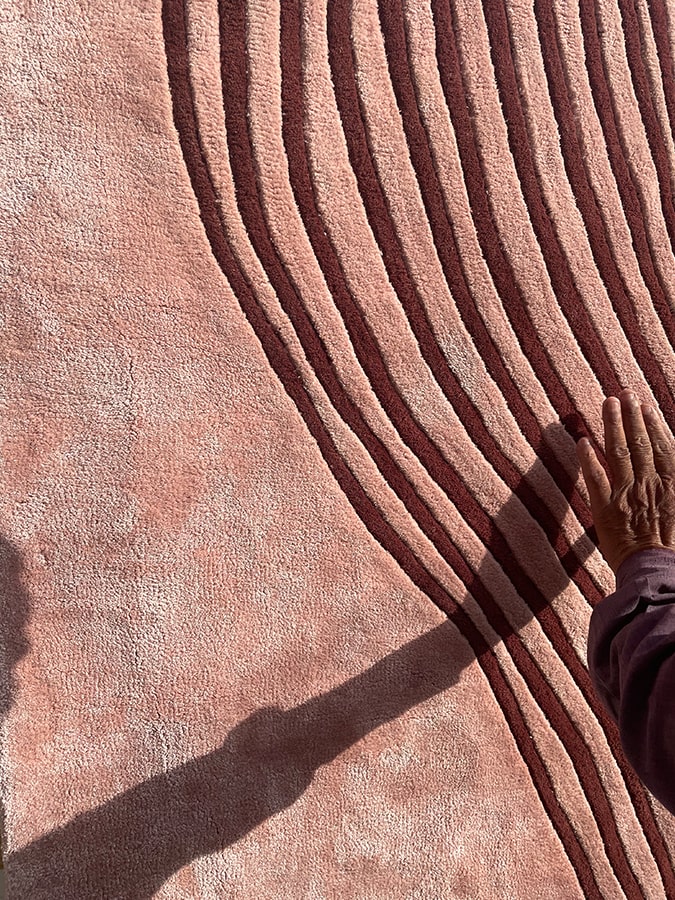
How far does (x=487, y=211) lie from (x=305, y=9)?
38 centimetres

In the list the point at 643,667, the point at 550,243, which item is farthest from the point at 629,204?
the point at 643,667

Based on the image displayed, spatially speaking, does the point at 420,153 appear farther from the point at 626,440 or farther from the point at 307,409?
the point at 626,440

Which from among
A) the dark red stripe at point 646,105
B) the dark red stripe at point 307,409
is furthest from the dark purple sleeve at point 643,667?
the dark red stripe at point 646,105

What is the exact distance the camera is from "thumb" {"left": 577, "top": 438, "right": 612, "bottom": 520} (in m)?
0.92

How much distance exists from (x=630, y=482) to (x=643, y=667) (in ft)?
1.20

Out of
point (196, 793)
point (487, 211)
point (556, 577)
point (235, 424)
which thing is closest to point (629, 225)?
point (487, 211)

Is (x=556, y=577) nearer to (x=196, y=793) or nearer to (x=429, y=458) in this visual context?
(x=429, y=458)

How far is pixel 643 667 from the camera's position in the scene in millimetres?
615

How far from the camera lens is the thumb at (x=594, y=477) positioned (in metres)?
0.92

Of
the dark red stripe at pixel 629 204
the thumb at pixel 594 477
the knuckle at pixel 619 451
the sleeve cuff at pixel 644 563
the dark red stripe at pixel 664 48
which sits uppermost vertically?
the dark red stripe at pixel 664 48

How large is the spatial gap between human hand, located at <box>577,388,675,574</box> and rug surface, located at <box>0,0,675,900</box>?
0.14ft

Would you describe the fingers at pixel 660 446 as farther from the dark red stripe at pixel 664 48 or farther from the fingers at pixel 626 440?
the dark red stripe at pixel 664 48

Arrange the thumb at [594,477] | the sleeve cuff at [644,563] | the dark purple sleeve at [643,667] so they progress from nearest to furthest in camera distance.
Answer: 1. the dark purple sleeve at [643,667]
2. the sleeve cuff at [644,563]
3. the thumb at [594,477]

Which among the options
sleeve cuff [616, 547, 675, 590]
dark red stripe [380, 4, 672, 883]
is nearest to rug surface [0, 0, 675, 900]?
dark red stripe [380, 4, 672, 883]
